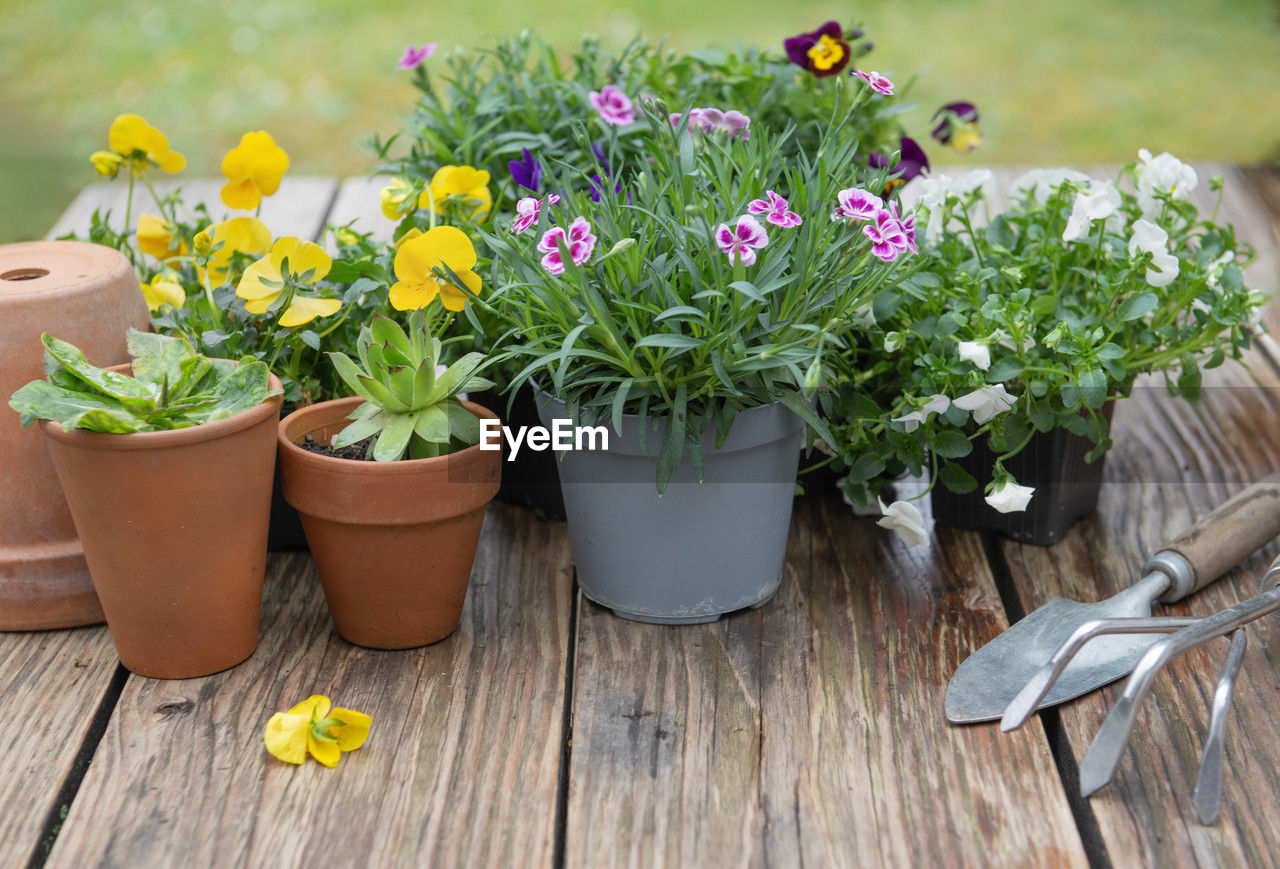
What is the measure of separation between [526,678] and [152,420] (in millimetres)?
424

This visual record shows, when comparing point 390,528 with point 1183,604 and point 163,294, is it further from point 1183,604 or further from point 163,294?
point 1183,604

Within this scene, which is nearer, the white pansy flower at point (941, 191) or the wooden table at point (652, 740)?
the wooden table at point (652, 740)

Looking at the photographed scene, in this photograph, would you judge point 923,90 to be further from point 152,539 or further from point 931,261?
point 152,539

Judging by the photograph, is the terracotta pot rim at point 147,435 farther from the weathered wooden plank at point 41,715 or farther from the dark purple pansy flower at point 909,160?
the dark purple pansy flower at point 909,160

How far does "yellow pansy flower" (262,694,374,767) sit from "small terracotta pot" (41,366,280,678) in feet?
0.48

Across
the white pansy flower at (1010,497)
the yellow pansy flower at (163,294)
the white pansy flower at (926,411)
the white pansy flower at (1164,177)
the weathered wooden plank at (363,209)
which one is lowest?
the weathered wooden plank at (363,209)

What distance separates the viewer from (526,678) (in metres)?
1.17

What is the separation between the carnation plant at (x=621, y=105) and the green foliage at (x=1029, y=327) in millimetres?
238

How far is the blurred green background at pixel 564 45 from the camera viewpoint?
425 cm

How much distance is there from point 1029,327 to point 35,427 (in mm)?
1014

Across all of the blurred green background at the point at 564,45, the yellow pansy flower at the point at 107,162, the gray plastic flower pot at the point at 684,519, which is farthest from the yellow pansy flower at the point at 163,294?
the blurred green background at the point at 564,45

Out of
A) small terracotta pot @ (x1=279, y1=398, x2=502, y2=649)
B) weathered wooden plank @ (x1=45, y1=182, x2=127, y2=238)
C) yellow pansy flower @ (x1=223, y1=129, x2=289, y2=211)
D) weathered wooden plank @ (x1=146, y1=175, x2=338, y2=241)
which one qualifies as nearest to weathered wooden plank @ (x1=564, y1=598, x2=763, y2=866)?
small terracotta pot @ (x1=279, y1=398, x2=502, y2=649)

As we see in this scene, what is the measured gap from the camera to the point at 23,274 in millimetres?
1239

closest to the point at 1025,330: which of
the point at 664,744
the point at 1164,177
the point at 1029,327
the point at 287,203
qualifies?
the point at 1029,327
